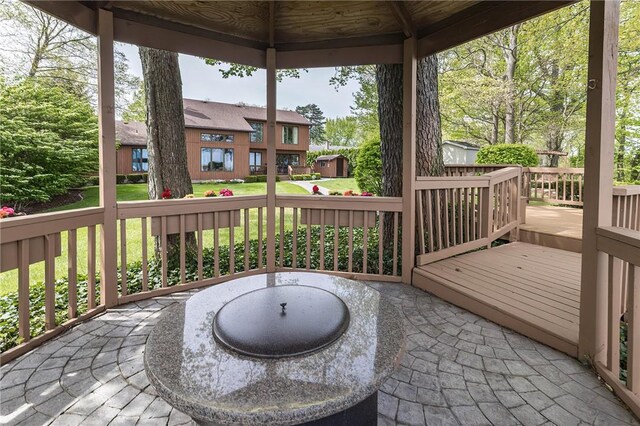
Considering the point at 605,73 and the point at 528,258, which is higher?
the point at 605,73

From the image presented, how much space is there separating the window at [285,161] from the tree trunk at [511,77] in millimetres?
13840

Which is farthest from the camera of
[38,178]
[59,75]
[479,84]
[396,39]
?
[479,84]

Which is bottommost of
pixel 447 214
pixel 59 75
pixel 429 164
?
pixel 447 214

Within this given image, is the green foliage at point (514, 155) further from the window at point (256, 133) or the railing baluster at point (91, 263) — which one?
the window at point (256, 133)

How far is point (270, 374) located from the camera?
1.26m

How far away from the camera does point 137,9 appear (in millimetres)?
3047

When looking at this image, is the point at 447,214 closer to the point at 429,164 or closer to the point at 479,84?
the point at 429,164

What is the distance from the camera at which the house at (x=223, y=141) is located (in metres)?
18.5

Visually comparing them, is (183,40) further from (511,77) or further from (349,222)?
(511,77)

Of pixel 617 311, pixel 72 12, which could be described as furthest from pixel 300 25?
pixel 617 311

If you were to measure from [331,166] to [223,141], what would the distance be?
7.22 meters

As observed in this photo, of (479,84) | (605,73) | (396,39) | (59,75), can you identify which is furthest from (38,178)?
(479,84)

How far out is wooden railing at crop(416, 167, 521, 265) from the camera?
383cm

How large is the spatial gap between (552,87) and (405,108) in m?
13.7
